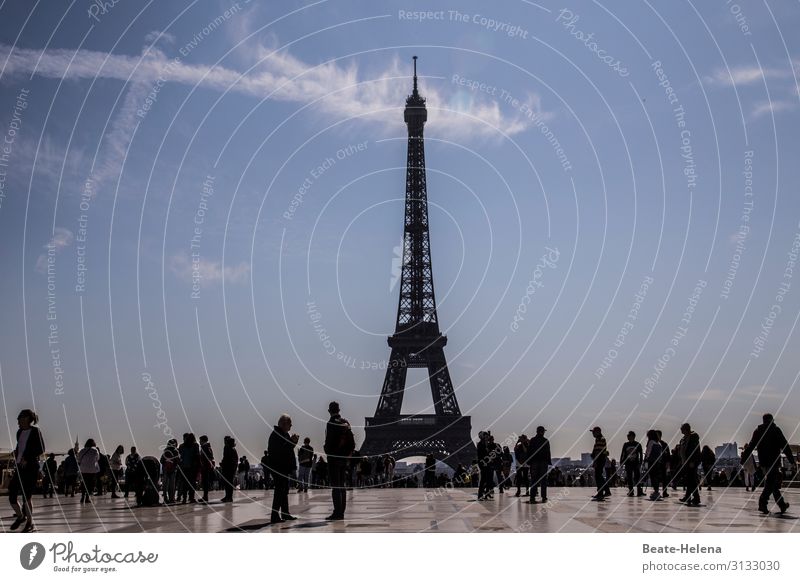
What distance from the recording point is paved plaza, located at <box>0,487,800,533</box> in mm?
16672

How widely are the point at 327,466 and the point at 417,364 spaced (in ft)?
200

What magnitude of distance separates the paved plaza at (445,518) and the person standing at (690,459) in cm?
58

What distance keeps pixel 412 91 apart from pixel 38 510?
7522 centimetres

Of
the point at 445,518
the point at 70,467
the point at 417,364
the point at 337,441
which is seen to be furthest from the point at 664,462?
the point at 417,364

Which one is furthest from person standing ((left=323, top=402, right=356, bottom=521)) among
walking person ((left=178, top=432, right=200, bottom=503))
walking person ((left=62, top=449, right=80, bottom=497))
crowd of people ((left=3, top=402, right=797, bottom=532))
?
walking person ((left=62, top=449, right=80, bottom=497))

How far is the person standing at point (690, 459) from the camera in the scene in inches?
997

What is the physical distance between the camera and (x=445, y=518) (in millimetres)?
19297

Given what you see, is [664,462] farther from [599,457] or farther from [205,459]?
[205,459]

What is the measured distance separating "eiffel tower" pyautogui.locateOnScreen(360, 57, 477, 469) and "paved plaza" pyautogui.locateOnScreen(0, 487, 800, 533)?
179ft

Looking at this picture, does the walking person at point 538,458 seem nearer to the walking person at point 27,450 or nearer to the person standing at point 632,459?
the person standing at point 632,459

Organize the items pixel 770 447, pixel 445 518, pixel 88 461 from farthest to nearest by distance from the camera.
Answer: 1. pixel 88 461
2. pixel 770 447
3. pixel 445 518

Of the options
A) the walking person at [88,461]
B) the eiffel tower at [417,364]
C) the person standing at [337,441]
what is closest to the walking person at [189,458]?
the walking person at [88,461]

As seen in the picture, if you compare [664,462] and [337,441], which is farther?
[664,462]

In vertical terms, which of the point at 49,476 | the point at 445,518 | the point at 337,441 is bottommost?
the point at 445,518
